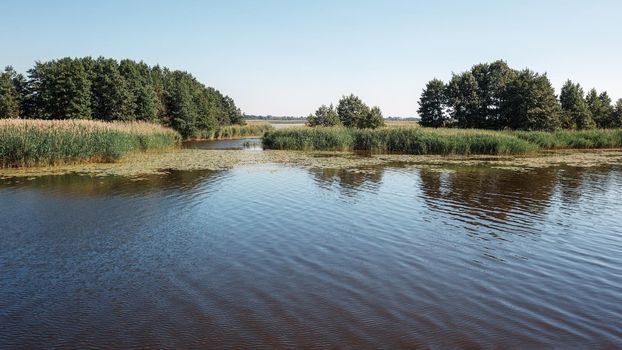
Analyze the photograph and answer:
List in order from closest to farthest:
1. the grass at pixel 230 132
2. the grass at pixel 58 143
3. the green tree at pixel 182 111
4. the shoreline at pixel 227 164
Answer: the shoreline at pixel 227 164 < the grass at pixel 58 143 < the green tree at pixel 182 111 < the grass at pixel 230 132

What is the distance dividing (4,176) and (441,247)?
1933cm

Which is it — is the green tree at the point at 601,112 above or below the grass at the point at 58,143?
above

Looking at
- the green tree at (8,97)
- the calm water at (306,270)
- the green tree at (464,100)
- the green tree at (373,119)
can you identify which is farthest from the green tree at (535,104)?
the green tree at (8,97)

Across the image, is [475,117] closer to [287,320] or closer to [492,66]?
[492,66]

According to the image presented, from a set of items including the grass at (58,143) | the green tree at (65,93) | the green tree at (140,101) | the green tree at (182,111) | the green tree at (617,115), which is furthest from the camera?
the green tree at (182,111)

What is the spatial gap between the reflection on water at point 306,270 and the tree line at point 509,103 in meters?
34.3

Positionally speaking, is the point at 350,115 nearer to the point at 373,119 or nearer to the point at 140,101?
the point at 373,119

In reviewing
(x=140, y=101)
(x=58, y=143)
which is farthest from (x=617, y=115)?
(x=58, y=143)

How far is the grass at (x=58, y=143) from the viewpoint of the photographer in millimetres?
21609

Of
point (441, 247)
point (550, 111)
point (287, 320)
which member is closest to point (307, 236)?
point (441, 247)

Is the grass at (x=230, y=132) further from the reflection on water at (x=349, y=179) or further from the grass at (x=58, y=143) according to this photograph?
the reflection on water at (x=349, y=179)

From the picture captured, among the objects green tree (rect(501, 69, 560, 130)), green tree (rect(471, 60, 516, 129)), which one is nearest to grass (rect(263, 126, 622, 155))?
green tree (rect(501, 69, 560, 130))

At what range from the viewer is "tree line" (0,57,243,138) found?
45.1 m

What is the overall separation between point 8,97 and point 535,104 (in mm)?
56046
